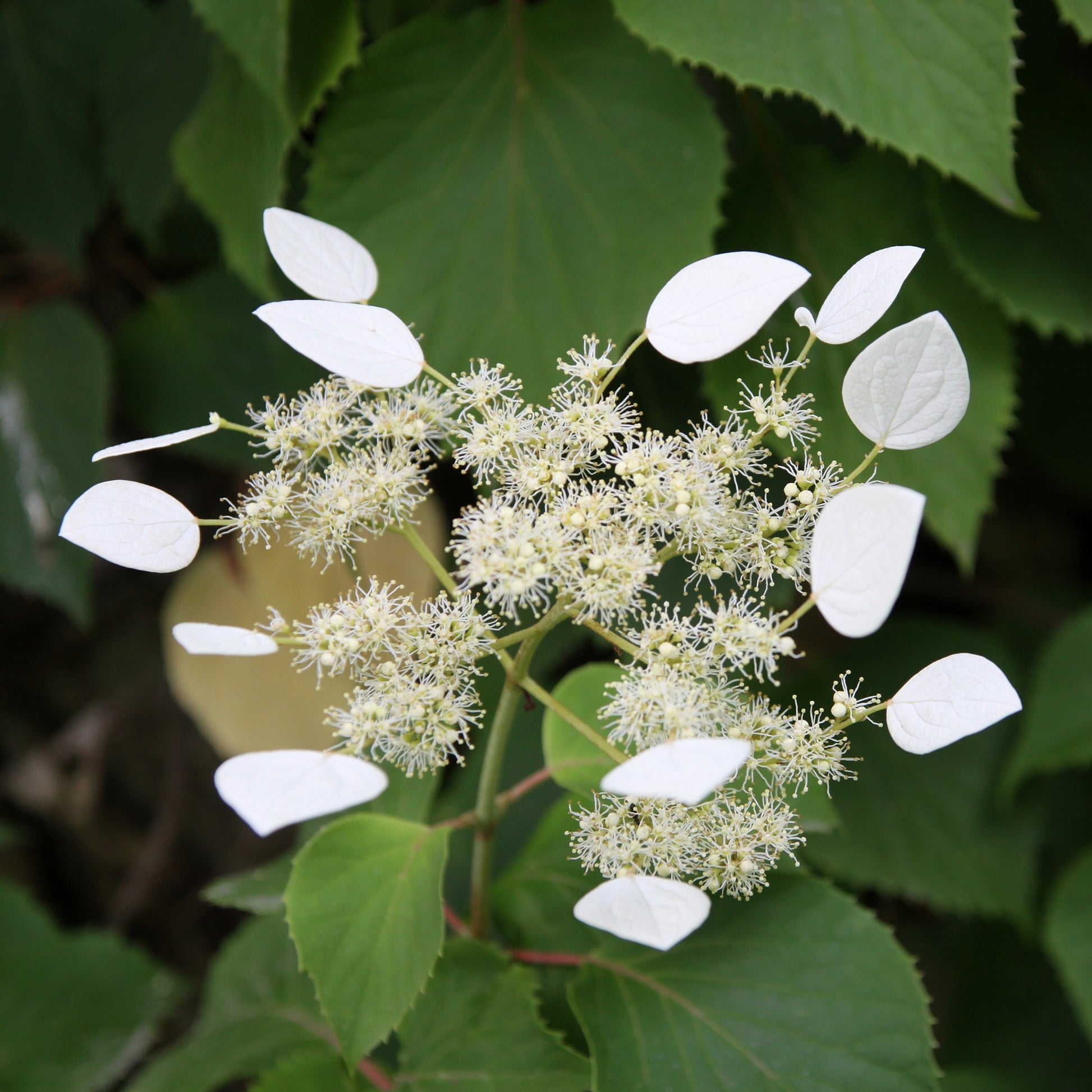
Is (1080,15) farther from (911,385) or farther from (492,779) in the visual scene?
(492,779)

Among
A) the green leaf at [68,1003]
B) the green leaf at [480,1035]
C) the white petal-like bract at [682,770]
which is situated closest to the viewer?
the white petal-like bract at [682,770]

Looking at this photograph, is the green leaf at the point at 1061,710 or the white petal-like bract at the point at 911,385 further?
the green leaf at the point at 1061,710

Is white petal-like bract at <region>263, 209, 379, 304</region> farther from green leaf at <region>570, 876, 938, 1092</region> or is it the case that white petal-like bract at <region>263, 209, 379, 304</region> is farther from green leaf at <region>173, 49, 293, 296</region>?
green leaf at <region>570, 876, 938, 1092</region>

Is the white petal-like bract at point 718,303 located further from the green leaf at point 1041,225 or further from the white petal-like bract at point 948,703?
the green leaf at point 1041,225

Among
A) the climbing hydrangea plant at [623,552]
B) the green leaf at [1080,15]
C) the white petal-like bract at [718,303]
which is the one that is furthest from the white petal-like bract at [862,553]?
the green leaf at [1080,15]

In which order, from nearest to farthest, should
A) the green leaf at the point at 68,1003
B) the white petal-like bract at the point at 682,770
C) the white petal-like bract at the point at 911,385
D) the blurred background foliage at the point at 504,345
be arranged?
the white petal-like bract at the point at 682,770 < the white petal-like bract at the point at 911,385 < the blurred background foliage at the point at 504,345 < the green leaf at the point at 68,1003

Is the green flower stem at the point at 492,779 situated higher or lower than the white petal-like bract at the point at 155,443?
lower

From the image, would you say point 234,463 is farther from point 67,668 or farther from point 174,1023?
point 174,1023

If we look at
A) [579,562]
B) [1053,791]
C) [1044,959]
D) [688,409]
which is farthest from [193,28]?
[1044,959]
